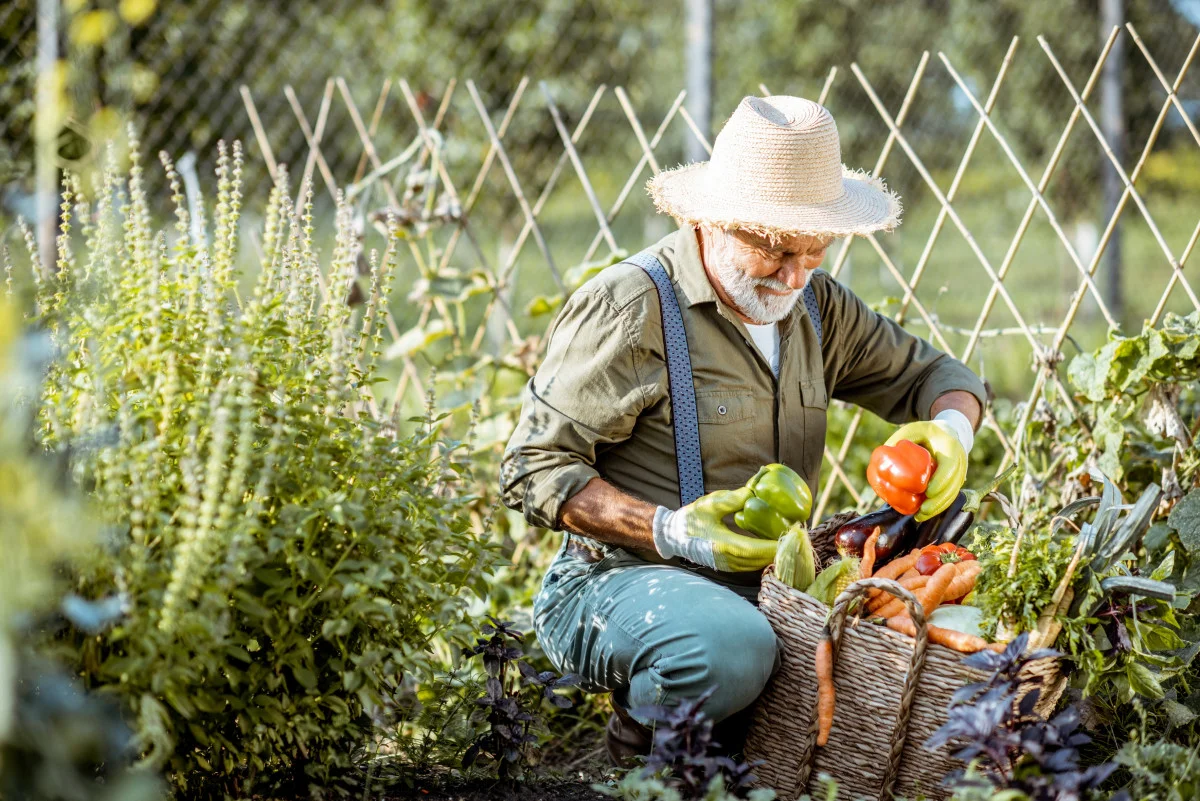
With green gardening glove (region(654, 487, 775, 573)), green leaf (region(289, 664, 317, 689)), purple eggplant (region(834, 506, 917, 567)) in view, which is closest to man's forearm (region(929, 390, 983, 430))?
purple eggplant (region(834, 506, 917, 567))

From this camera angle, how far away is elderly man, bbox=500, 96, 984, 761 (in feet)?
6.97

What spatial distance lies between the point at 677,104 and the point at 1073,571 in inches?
77.6

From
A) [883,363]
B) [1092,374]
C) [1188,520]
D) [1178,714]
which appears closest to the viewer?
[1178,714]

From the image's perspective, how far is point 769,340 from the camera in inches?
96.4

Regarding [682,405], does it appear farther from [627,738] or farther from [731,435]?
[627,738]

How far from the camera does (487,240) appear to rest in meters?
8.39

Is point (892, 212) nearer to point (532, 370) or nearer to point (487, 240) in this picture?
point (532, 370)

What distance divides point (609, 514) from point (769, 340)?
56 cm

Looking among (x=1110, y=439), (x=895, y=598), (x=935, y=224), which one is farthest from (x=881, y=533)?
(x=935, y=224)

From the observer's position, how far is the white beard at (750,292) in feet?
7.58

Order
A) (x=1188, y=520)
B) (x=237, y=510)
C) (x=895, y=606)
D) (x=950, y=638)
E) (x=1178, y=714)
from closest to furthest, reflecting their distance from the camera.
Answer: (x=237, y=510)
(x=950, y=638)
(x=895, y=606)
(x=1178, y=714)
(x=1188, y=520)

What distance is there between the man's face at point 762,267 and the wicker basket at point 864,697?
0.57 metres

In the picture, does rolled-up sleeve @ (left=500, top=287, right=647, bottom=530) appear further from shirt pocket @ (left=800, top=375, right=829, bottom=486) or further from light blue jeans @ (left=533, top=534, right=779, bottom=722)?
shirt pocket @ (left=800, top=375, right=829, bottom=486)

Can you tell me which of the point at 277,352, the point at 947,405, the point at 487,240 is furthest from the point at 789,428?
the point at 487,240
